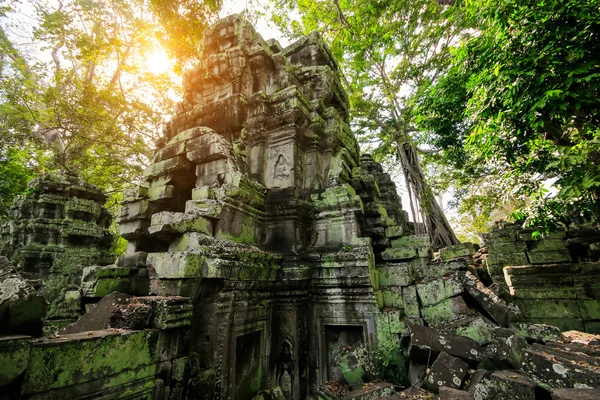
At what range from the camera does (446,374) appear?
2.60 m

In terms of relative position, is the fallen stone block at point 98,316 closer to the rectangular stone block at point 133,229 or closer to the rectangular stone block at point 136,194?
the rectangular stone block at point 133,229

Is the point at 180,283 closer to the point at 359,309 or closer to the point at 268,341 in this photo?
the point at 268,341

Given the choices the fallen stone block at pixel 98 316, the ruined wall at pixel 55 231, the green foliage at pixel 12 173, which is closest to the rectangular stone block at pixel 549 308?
the fallen stone block at pixel 98 316

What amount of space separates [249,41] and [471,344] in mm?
6212

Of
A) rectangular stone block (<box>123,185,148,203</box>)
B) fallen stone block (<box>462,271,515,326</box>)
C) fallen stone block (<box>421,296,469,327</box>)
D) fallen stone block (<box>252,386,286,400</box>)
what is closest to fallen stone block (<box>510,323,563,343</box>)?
fallen stone block (<box>462,271,515,326</box>)

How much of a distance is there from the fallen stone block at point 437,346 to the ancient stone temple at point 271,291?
16 mm

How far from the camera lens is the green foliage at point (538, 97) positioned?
335 centimetres

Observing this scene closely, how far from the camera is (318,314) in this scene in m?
4.08

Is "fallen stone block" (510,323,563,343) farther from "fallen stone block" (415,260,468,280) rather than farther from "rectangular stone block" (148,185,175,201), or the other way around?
"rectangular stone block" (148,185,175,201)

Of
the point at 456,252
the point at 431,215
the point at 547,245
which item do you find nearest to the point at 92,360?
the point at 456,252

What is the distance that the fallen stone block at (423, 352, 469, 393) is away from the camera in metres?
2.54

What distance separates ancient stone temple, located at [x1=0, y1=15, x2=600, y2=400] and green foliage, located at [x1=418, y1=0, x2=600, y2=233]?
161cm

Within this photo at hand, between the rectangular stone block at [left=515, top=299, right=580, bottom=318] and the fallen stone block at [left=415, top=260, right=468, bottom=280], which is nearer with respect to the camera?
the fallen stone block at [left=415, top=260, right=468, bottom=280]

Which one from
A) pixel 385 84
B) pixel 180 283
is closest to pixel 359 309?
pixel 180 283
